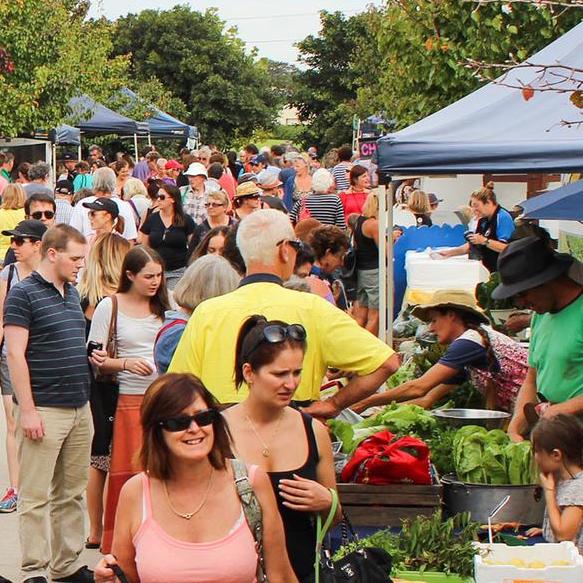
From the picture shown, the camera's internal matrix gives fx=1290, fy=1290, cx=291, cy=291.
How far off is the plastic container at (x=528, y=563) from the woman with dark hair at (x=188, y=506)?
1006 mm

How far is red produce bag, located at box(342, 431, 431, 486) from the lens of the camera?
17.7ft

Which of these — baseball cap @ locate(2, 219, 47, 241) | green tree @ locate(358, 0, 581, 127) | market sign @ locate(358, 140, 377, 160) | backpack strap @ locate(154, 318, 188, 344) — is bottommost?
backpack strap @ locate(154, 318, 188, 344)

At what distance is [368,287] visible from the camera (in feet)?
43.6

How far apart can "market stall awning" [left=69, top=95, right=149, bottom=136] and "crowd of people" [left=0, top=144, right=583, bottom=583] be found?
21.0 meters

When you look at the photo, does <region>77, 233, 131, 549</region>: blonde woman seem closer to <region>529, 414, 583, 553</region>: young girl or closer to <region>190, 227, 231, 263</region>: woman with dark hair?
<region>190, 227, 231, 263</region>: woman with dark hair

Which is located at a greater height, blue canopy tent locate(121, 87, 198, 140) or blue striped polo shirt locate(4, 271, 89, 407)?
blue canopy tent locate(121, 87, 198, 140)

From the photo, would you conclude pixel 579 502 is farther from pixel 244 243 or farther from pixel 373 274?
pixel 373 274

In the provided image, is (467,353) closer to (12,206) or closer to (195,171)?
(12,206)

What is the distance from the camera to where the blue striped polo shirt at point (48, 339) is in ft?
22.5

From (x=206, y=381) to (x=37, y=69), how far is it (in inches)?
921

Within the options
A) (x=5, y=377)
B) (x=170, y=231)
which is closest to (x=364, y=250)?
(x=170, y=231)

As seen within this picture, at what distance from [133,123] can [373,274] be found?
21.1 metres

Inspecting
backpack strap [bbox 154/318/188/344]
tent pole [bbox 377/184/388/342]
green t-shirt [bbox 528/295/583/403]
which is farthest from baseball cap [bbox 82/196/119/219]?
green t-shirt [bbox 528/295/583/403]

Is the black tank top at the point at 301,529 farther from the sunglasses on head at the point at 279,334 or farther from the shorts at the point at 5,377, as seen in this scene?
the shorts at the point at 5,377
